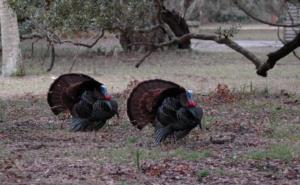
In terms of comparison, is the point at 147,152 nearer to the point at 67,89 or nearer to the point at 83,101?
the point at 83,101

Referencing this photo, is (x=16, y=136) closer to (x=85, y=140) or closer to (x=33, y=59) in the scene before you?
(x=85, y=140)

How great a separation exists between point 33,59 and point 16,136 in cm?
1677

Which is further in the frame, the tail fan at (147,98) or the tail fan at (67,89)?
the tail fan at (67,89)

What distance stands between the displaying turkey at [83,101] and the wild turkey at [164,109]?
2.18ft

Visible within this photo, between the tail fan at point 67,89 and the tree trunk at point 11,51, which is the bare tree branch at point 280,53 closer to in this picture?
the tail fan at point 67,89

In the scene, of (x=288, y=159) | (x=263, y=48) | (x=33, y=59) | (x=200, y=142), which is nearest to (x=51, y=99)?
(x=200, y=142)

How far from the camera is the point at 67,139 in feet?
33.2

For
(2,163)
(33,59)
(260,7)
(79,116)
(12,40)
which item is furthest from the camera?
(260,7)

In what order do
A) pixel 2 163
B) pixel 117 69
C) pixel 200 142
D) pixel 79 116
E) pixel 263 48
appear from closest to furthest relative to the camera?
pixel 2 163 → pixel 200 142 → pixel 79 116 → pixel 117 69 → pixel 263 48

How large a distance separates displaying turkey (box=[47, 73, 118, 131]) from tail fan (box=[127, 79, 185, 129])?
25.2 inches

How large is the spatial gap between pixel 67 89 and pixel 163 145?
200cm

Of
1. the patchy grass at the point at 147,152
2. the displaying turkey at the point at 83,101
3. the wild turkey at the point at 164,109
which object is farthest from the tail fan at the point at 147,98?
the displaying turkey at the point at 83,101

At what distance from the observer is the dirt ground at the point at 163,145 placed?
25.0ft

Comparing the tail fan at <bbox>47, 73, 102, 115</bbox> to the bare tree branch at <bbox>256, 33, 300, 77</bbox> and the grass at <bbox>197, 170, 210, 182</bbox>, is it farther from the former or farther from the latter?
the bare tree branch at <bbox>256, 33, 300, 77</bbox>
